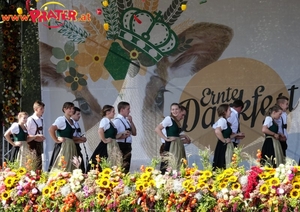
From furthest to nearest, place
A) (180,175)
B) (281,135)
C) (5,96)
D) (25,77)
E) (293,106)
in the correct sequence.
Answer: (25,77), (5,96), (293,106), (281,135), (180,175)

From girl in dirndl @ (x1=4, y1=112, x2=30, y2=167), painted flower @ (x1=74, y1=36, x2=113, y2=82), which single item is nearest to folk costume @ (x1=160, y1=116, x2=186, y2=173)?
painted flower @ (x1=74, y1=36, x2=113, y2=82)

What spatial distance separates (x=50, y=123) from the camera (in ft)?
32.0

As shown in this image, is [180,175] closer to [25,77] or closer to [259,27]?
[259,27]

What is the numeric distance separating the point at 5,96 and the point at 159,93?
6.62 feet

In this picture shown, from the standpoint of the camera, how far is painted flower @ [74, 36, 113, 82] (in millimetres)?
9805

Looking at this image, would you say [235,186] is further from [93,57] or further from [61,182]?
[93,57]

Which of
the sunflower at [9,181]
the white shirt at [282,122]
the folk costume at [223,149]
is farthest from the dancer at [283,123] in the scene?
the sunflower at [9,181]

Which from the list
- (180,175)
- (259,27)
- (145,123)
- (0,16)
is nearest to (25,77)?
(0,16)

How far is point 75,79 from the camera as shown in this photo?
983cm

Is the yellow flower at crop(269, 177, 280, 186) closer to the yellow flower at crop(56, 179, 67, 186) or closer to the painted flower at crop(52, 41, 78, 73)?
the yellow flower at crop(56, 179, 67, 186)

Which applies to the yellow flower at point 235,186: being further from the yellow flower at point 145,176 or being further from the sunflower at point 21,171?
the sunflower at point 21,171

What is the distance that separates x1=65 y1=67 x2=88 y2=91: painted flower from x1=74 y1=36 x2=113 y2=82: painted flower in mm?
62

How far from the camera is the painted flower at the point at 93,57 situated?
386 inches

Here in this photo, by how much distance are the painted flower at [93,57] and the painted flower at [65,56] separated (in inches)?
2.5
